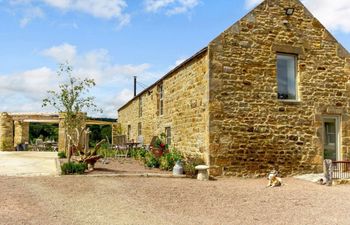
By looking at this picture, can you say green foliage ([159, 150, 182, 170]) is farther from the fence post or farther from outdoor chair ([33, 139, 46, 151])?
outdoor chair ([33, 139, 46, 151])

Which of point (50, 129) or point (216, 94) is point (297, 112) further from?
point (50, 129)

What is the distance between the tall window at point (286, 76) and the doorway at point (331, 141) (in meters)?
1.74

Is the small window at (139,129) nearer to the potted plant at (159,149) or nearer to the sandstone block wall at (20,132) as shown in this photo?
the potted plant at (159,149)

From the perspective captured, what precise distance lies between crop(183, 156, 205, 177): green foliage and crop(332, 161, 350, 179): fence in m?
4.11

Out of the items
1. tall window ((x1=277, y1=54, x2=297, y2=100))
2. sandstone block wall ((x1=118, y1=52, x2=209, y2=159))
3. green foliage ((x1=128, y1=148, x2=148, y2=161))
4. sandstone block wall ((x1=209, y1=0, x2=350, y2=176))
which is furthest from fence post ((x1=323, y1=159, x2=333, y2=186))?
green foliage ((x1=128, y1=148, x2=148, y2=161))

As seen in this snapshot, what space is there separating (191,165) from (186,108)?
278cm

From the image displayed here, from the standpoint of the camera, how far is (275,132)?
1276 centimetres

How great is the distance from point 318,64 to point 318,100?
1.30 metres

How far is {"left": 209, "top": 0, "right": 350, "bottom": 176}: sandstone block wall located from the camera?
12.2m

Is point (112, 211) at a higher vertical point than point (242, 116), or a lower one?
lower

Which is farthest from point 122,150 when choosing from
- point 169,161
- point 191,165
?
point 191,165

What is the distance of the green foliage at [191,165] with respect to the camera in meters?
11.9

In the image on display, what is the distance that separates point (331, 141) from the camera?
1377cm

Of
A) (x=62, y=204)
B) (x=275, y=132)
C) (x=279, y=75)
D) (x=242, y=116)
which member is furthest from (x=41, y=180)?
(x=279, y=75)
